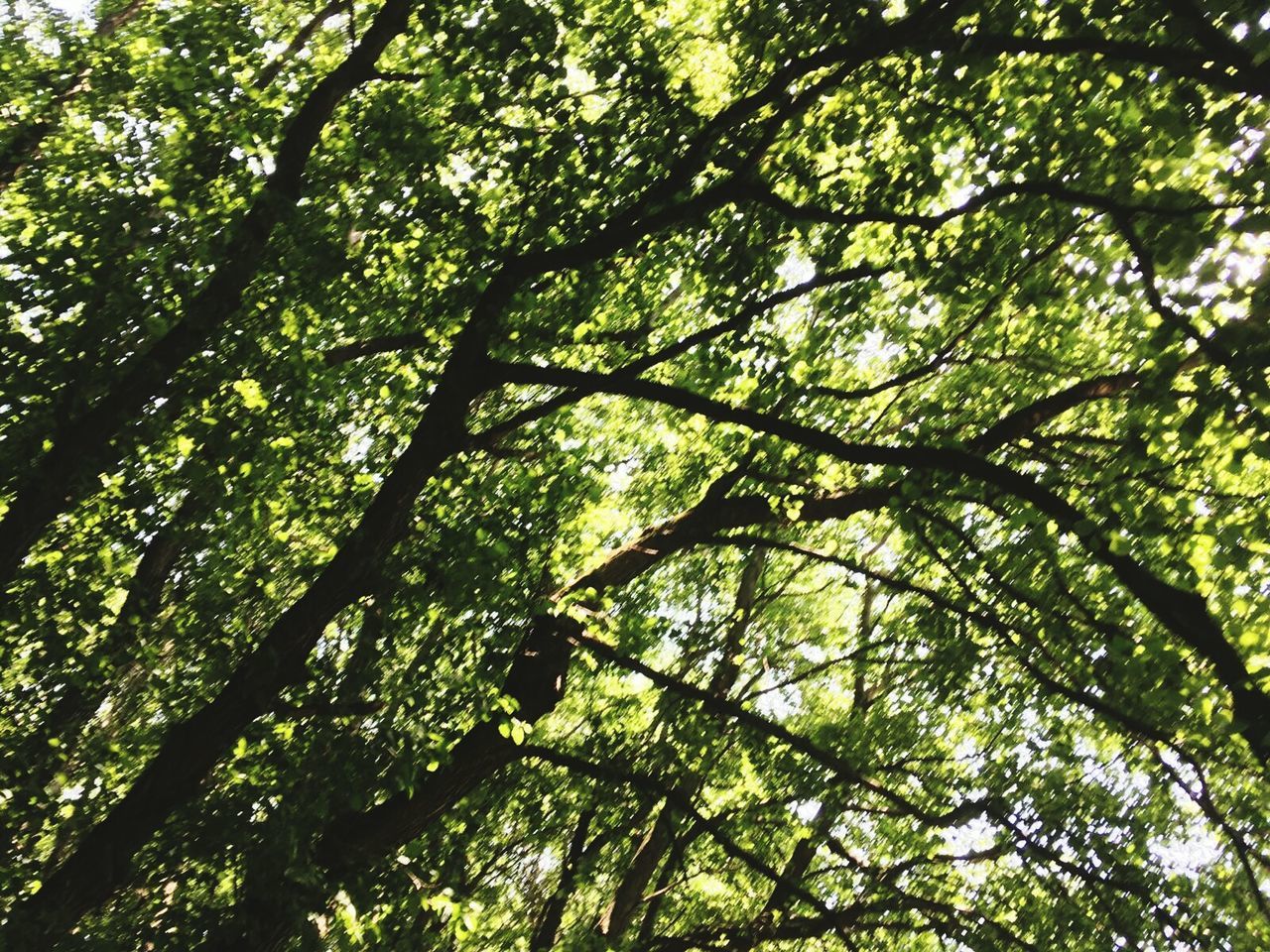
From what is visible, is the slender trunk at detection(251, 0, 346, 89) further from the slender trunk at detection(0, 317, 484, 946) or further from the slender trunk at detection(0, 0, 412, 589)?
the slender trunk at detection(0, 317, 484, 946)

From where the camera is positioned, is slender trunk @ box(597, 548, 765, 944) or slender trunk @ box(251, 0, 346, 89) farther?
slender trunk @ box(251, 0, 346, 89)

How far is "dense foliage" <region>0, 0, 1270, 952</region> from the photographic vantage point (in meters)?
5.41

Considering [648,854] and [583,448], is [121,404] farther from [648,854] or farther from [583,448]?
[648,854]

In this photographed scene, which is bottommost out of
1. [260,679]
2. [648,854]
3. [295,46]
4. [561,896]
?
[561,896]

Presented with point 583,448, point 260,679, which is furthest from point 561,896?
point 260,679

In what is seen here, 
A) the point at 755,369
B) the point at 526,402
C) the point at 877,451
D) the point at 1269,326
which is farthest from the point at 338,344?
the point at 1269,326

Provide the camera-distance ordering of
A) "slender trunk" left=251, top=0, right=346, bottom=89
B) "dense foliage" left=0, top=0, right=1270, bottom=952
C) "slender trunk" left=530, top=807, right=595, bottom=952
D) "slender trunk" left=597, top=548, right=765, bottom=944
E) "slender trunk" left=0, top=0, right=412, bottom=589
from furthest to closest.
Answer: "slender trunk" left=251, top=0, right=346, bottom=89 → "slender trunk" left=597, top=548, right=765, bottom=944 → "slender trunk" left=530, top=807, right=595, bottom=952 → "slender trunk" left=0, top=0, right=412, bottom=589 → "dense foliage" left=0, top=0, right=1270, bottom=952

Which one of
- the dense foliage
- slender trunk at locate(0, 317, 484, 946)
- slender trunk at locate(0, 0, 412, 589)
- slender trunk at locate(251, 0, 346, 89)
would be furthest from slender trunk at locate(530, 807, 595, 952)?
slender trunk at locate(251, 0, 346, 89)

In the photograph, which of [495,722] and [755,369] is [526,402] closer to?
[755,369]

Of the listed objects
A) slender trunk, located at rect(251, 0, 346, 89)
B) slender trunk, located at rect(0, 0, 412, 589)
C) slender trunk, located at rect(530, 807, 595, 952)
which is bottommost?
slender trunk, located at rect(530, 807, 595, 952)

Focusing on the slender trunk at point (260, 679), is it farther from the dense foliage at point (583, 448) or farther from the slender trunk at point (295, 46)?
the slender trunk at point (295, 46)

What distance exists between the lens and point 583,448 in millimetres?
8469

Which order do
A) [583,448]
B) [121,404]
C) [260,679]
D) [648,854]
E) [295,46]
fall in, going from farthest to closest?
[295,46] < [648,854] < [583,448] < [121,404] < [260,679]

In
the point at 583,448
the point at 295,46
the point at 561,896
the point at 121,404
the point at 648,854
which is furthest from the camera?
the point at 295,46
